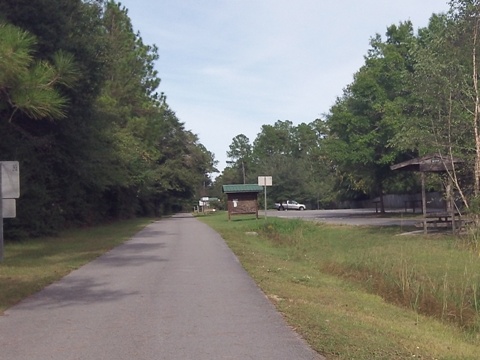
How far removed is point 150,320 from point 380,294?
207 inches

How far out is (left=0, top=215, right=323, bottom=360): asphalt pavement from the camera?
A: 26.2 ft

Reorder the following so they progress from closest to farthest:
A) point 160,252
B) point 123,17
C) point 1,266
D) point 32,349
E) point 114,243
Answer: point 32,349, point 1,266, point 160,252, point 114,243, point 123,17

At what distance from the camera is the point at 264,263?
60.2ft

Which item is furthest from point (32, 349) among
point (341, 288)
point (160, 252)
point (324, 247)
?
point (324, 247)

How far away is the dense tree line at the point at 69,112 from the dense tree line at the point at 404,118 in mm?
11183

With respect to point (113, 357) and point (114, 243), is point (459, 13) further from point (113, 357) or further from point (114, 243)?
point (113, 357)

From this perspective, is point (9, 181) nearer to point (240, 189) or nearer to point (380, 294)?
point (380, 294)

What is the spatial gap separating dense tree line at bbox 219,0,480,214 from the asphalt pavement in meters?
9.49

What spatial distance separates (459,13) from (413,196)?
4125cm

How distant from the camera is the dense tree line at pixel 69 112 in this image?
1079 cm

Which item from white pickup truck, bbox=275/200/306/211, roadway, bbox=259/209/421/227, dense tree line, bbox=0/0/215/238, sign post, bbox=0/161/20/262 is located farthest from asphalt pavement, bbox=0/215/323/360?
white pickup truck, bbox=275/200/306/211

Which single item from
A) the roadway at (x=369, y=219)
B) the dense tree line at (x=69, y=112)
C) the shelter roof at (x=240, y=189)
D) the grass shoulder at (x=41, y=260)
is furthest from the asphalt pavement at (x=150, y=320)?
the shelter roof at (x=240, y=189)

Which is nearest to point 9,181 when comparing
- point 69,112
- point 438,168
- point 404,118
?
point 69,112

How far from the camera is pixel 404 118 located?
27.6 metres
